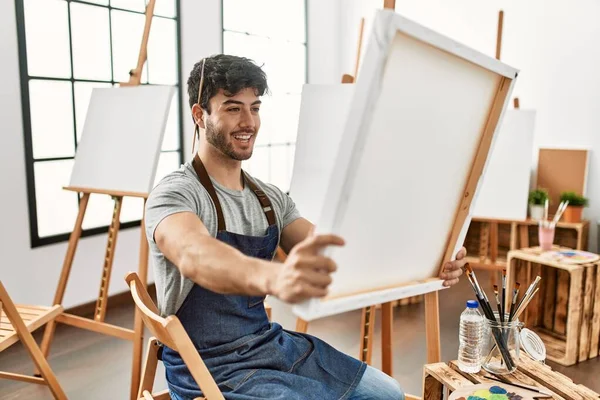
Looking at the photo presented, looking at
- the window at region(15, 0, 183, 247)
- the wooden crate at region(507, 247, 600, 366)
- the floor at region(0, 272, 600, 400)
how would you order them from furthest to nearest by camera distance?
the window at region(15, 0, 183, 247)
the wooden crate at region(507, 247, 600, 366)
the floor at region(0, 272, 600, 400)

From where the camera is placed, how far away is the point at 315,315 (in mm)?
875

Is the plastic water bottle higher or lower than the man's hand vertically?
lower

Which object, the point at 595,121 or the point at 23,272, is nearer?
the point at 23,272

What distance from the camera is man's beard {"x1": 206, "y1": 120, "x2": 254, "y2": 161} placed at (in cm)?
151

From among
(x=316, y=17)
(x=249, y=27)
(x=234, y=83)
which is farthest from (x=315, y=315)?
(x=316, y=17)

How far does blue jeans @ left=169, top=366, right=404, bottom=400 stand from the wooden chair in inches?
33.3

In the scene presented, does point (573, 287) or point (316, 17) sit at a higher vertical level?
point (316, 17)

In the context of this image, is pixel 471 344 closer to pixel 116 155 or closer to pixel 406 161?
pixel 406 161

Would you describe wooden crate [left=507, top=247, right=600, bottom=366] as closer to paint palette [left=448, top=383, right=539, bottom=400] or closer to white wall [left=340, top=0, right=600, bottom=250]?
white wall [left=340, top=0, right=600, bottom=250]

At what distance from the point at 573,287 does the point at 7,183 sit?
2.98 m

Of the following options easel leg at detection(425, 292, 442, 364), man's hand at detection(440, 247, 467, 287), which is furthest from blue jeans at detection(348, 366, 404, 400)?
man's hand at detection(440, 247, 467, 287)

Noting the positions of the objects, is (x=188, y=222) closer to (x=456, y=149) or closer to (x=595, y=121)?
(x=456, y=149)

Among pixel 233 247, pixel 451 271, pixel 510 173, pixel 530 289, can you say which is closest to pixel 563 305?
pixel 510 173

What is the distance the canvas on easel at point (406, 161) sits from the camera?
87 centimetres
